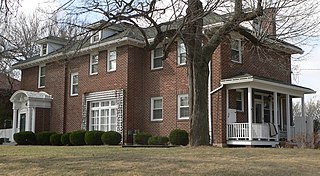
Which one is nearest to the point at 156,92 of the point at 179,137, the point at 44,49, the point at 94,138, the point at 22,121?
the point at 179,137

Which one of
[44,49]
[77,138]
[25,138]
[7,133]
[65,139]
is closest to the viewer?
[77,138]

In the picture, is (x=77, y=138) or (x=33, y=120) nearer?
(x=77, y=138)

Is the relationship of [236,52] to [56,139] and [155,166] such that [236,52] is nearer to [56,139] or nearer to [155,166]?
[56,139]

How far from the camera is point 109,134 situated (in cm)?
2486

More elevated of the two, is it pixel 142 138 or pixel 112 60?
pixel 112 60

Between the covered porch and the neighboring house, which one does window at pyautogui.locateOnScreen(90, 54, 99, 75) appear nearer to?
the neighboring house

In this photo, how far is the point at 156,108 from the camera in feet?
86.2

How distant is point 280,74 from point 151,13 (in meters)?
14.4

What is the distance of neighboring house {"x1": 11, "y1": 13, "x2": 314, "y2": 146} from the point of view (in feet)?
76.2

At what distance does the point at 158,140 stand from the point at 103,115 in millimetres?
5508

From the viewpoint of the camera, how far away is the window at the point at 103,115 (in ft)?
89.5

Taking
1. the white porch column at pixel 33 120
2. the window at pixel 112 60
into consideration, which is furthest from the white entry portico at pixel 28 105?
the window at pixel 112 60

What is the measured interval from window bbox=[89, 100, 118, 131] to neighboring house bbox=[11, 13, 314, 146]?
0.20ft

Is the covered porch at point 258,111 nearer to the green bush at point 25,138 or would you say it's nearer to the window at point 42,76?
the green bush at point 25,138
